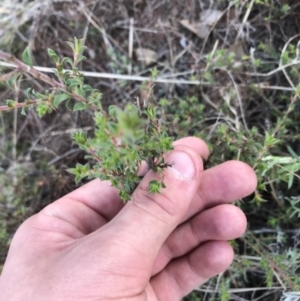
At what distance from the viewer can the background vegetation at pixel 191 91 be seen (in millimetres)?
2330

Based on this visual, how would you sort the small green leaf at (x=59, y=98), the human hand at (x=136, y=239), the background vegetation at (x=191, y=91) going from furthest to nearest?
1. the background vegetation at (x=191, y=91)
2. the human hand at (x=136, y=239)
3. the small green leaf at (x=59, y=98)

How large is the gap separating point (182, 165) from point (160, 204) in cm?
19

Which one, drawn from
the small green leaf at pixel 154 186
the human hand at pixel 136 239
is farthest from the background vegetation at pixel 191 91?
the small green leaf at pixel 154 186

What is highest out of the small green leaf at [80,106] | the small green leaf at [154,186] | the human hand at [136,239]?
the small green leaf at [80,106]

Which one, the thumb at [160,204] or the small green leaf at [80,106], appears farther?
the thumb at [160,204]

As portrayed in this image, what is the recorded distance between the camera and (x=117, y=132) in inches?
39.4

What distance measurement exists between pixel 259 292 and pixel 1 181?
6.12ft

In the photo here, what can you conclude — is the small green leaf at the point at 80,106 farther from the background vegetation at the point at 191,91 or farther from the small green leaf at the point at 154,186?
the background vegetation at the point at 191,91

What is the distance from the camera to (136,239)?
1713 millimetres

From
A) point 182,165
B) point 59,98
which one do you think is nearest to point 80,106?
point 59,98

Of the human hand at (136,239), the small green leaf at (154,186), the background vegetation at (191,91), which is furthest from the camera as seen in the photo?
the background vegetation at (191,91)

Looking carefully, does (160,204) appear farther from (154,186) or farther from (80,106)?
(80,106)

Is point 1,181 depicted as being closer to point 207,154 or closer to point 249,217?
point 207,154

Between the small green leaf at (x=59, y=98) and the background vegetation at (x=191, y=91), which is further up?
the small green leaf at (x=59, y=98)
